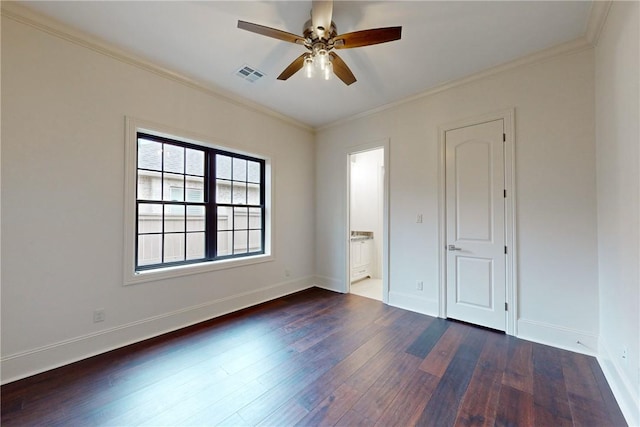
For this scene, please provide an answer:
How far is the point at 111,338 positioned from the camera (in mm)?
2445

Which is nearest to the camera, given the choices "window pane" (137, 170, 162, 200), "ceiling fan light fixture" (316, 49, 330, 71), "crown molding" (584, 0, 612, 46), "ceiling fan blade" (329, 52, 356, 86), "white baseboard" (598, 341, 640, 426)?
"white baseboard" (598, 341, 640, 426)

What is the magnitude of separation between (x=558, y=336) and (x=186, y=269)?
395 centimetres

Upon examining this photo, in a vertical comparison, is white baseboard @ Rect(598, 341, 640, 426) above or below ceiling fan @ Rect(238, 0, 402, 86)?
below

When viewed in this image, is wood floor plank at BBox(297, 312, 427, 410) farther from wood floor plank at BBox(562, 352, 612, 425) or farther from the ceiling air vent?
the ceiling air vent

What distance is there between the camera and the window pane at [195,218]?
3.21m

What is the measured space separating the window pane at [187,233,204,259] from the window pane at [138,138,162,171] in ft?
2.94

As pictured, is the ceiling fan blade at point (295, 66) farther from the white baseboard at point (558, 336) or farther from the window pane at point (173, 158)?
the white baseboard at point (558, 336)

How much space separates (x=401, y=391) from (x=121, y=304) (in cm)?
267

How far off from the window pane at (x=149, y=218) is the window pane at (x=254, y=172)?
53.1 inches

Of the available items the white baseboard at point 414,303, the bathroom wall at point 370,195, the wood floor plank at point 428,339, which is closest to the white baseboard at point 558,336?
the wood floor plank at point 428,339

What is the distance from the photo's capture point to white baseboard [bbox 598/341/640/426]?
1548 millimetres

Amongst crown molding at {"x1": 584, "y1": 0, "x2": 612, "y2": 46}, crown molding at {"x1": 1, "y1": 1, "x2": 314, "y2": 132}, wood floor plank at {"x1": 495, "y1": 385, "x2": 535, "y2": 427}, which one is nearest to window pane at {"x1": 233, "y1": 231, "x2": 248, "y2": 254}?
crown molding at {"x1": 1, "y1": 1, "x2": 314, "y2": 132}

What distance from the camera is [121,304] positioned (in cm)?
253

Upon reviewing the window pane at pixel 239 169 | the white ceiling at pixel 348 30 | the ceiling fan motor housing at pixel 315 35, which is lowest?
the window pane at pixel 239 169
